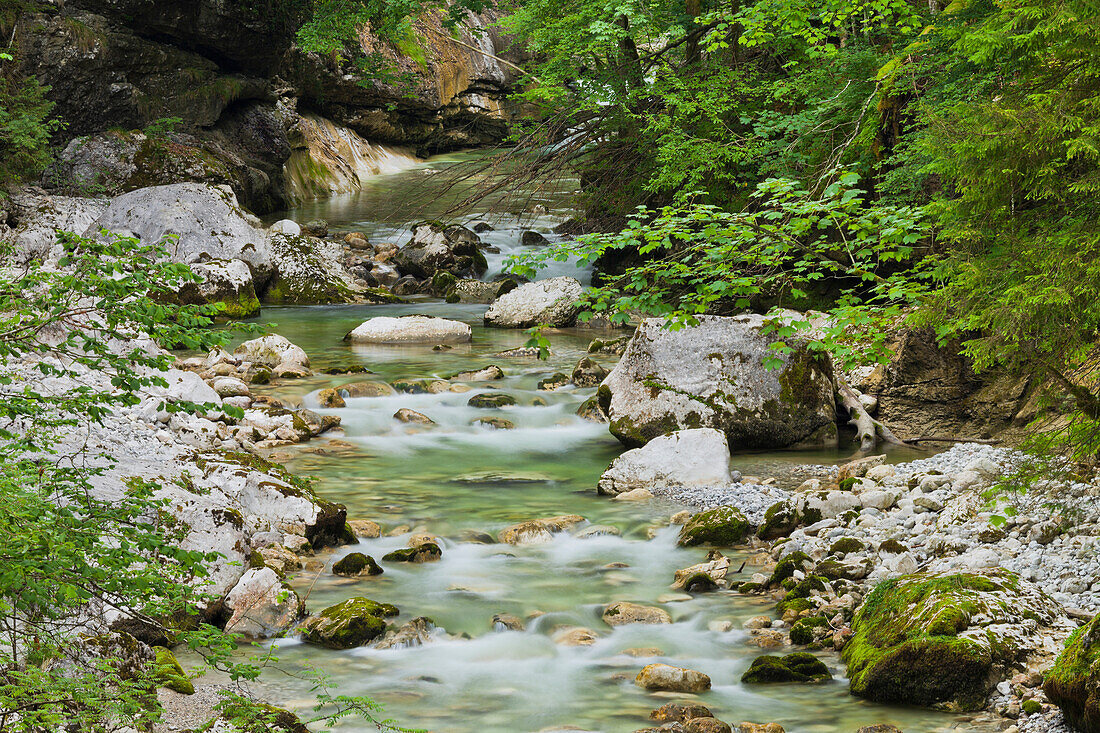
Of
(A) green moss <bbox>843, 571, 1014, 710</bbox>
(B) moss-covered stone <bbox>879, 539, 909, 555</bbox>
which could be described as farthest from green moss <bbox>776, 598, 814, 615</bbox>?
(B) moss-covered stone <bbox>879, 539, 909, 555</bbox>

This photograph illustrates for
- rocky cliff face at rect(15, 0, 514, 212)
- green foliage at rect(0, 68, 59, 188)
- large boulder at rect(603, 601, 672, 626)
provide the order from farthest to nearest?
rocky cliff face at rect(15, 0, 514, 212) < green foliage at rect(0, 68, 59, 188) < large boulder at rect(603, 601, 672, 626)

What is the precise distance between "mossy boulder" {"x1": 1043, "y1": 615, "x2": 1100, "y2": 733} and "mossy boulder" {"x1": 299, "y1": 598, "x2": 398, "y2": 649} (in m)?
3.64

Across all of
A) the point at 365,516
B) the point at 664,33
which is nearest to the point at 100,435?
the point at 365,516

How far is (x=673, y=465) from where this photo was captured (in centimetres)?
822

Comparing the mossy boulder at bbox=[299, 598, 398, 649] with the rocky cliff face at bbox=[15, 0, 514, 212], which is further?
the rocky cliff face at bbox=[15, 0, 514, 212]

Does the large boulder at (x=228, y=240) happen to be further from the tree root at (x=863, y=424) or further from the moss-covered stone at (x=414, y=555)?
the tree root at (x=863, y=424)

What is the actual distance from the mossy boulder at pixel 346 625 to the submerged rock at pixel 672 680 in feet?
5.46

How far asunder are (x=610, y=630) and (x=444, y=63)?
3054 centimetres

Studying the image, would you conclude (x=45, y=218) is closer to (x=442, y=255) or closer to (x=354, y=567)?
(x=442, y=255)

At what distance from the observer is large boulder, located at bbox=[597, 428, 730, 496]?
810 cm

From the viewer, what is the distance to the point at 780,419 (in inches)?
362

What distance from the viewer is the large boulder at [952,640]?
4.25m

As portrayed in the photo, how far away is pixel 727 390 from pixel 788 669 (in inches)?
187

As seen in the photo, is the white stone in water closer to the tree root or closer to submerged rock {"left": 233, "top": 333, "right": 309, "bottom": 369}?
submerged rock {"left": 233, "top": 333, "right": 309, "bottom": 369}
